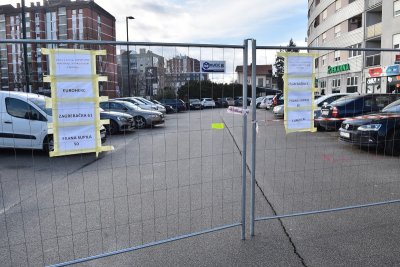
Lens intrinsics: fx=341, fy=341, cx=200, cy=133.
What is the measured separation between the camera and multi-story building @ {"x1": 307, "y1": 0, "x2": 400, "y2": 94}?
26575 millimetres

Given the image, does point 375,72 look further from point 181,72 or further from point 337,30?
point 181,72

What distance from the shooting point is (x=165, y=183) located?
6.39 meters

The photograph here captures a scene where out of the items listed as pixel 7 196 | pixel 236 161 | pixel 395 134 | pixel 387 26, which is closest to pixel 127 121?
pixel 236 161

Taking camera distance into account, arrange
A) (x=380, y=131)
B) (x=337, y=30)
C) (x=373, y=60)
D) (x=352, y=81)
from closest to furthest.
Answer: (x=380, y=131) < (x=373, y=60) < (x=352, y=81) < (x=337, y=30)

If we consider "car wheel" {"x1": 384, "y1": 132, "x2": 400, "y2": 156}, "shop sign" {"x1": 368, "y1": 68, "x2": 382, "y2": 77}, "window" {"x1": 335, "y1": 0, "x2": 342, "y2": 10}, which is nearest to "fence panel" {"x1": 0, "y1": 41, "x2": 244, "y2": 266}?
"car wheel" {"x1": 384, "y1": 132, "x2": 400, "y2": 156}

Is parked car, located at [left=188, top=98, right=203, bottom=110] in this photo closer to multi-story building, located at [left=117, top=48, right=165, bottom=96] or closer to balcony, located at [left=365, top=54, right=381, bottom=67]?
multi-story building, located at [left=117, top=48, right=165, bottom=96]

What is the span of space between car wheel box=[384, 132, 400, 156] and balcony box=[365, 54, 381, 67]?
22856 mm

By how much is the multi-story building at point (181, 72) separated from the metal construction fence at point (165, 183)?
12mm

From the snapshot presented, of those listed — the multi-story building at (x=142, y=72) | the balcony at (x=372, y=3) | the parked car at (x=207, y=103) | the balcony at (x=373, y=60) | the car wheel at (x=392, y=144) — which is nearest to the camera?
the multi-story building at (x=142, y=72)

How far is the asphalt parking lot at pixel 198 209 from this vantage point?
139 inches

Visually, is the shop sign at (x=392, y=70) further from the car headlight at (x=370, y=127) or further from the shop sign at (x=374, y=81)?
Result: the car headlight at (x=370, y=127)

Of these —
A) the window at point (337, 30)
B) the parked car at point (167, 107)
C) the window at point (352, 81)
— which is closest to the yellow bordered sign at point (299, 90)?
the parked car at point (167, 107)

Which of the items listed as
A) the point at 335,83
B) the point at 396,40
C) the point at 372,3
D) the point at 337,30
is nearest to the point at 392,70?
the point at 396,40

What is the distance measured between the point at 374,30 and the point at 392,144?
2548 centimetres
